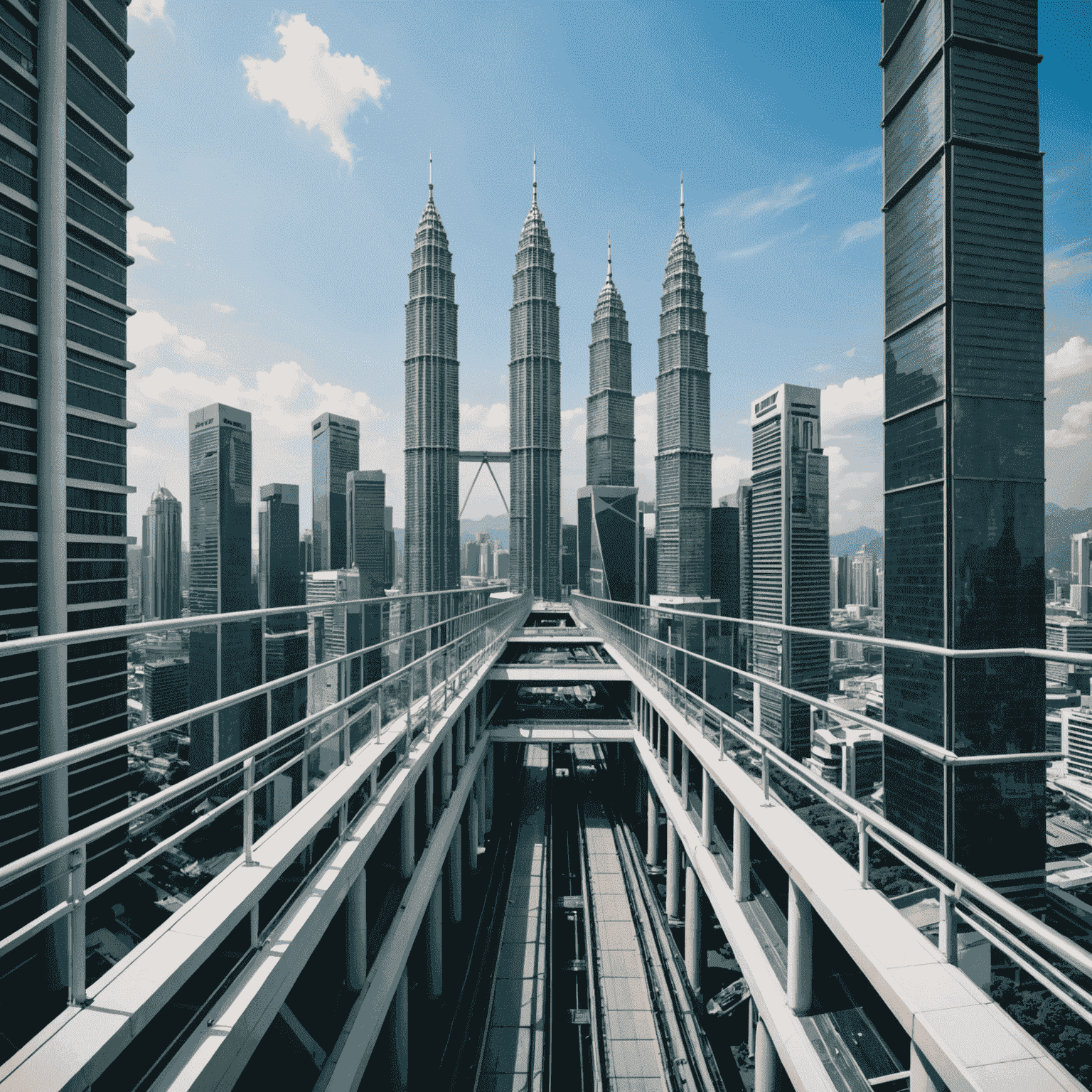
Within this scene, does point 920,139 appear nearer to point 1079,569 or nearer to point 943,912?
point 1079,569

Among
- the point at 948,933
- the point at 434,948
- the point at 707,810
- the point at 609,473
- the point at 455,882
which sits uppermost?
the point at 609,473

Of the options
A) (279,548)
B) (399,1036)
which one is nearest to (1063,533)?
(399,1036)

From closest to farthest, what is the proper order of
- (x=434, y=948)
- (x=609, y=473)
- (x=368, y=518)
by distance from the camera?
1. (x=434, y=948)
2. (x=368, y=518)
3. (x=609, y=473)

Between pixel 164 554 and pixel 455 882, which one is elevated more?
pixel 164 554

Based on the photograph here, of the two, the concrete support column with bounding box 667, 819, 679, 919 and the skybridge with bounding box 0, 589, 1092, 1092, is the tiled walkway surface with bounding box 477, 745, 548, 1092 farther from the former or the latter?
the concrete support column with bounding box 667, 819, 679, 919

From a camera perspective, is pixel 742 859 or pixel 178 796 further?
pixel 742 859

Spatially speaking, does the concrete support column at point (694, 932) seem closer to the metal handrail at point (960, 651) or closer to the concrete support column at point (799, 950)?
the concrete support column at point (799, 950)

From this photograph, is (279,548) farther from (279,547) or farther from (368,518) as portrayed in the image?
(368,518)
